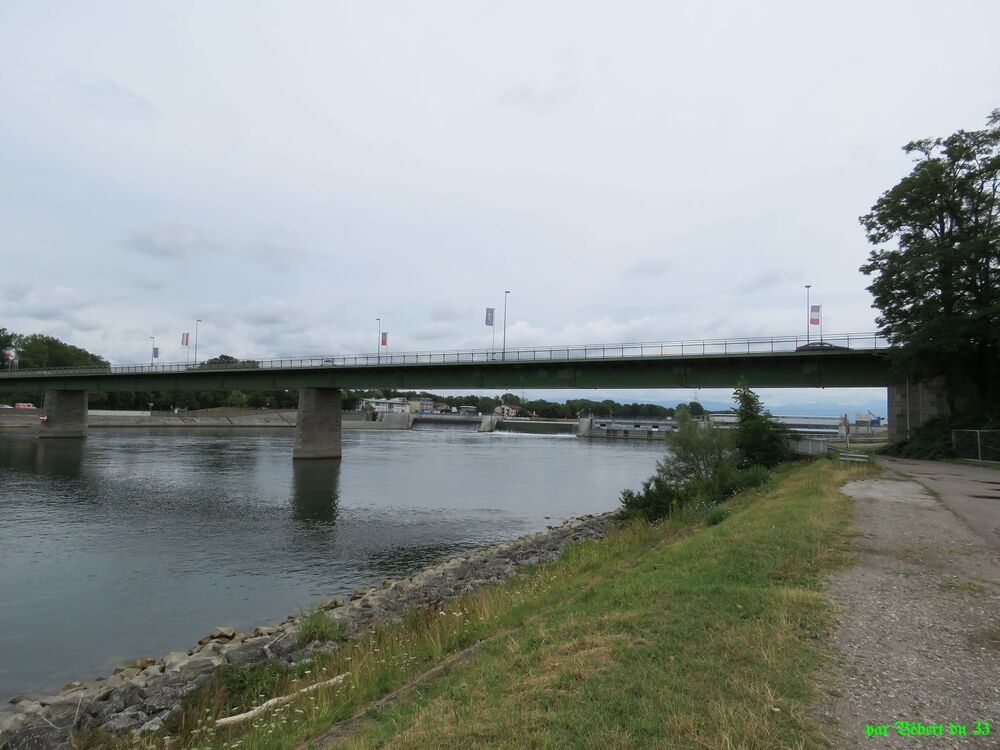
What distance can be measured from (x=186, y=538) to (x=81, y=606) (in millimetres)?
9452

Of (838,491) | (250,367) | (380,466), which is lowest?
(380,466)

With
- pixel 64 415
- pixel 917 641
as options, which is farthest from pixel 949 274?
pixel 64 415

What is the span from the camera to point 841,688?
212 inches

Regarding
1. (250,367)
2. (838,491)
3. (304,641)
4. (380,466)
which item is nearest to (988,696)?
(304,641)

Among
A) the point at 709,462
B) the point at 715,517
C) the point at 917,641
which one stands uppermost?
the point at 917,641

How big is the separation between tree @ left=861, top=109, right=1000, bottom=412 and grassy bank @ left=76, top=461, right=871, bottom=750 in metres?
26.2

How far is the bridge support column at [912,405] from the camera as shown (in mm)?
37188

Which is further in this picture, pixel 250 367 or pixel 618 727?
pixel 250 367

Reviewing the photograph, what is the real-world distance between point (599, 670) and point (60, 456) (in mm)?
70208

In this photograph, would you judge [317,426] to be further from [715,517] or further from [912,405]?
[912,405]

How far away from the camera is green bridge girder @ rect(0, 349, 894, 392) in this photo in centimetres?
4056

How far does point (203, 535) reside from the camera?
2589 cm

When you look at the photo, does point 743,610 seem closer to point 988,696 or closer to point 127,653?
point 988,696

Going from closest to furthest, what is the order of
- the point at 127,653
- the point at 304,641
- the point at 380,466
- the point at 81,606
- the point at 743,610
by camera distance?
the point at 743,610 < the point at 304,641 < the point at 127,653 < the point at 81,606 < the point at 380,466
